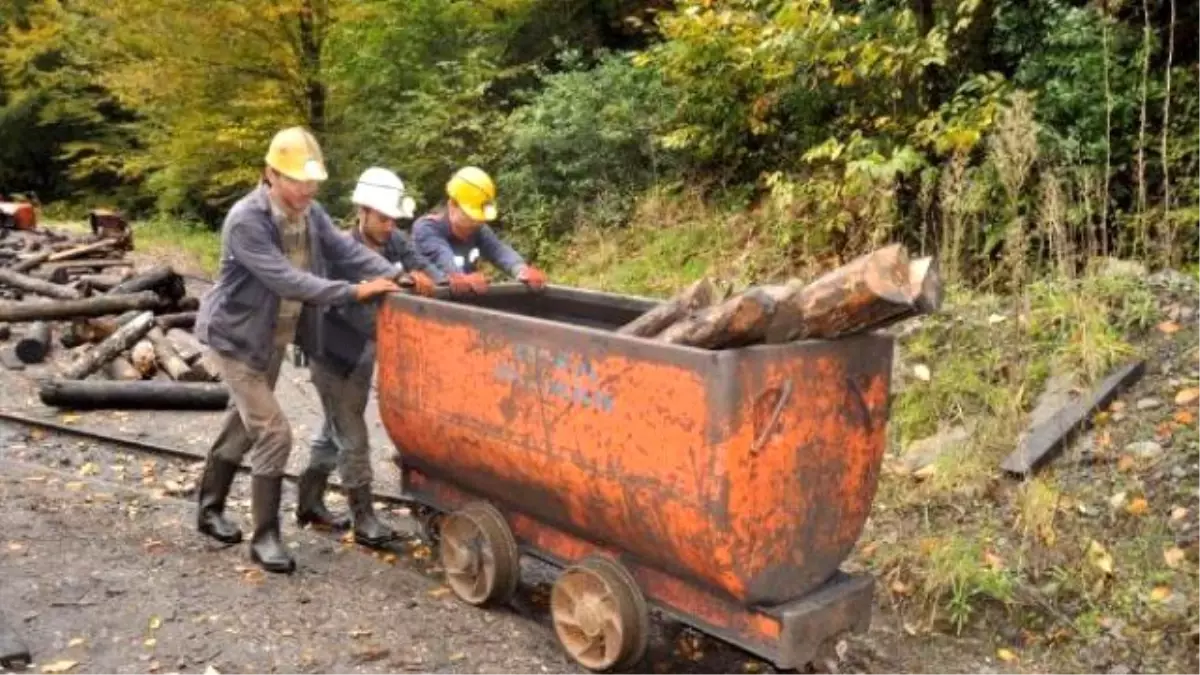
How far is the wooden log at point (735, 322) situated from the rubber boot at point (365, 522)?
8.20ft

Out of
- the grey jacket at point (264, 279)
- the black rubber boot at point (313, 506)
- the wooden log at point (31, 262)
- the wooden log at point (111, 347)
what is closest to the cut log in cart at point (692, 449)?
the grey jacket at point (264, 279)

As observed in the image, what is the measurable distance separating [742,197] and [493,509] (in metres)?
8.09

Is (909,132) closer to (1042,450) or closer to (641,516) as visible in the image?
(1042,450)

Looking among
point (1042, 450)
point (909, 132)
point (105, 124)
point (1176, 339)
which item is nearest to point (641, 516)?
point (1042, 450)

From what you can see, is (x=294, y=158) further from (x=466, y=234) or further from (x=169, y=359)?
(x=169, y=359)

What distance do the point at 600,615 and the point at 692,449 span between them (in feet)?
3.24

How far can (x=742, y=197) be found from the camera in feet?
41.4

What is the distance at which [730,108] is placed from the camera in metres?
12.6

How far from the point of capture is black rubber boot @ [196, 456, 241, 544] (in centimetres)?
595

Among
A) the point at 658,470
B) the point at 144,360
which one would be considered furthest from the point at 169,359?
the point at 658,470

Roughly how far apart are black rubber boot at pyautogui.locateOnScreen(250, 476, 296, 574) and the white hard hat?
1.47 meters

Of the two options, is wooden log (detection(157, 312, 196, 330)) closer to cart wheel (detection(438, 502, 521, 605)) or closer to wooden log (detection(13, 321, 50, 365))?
wooden log (detection(13, 321, 50, 365))

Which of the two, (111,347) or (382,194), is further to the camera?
(111,347)

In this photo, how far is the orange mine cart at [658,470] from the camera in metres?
3.95
